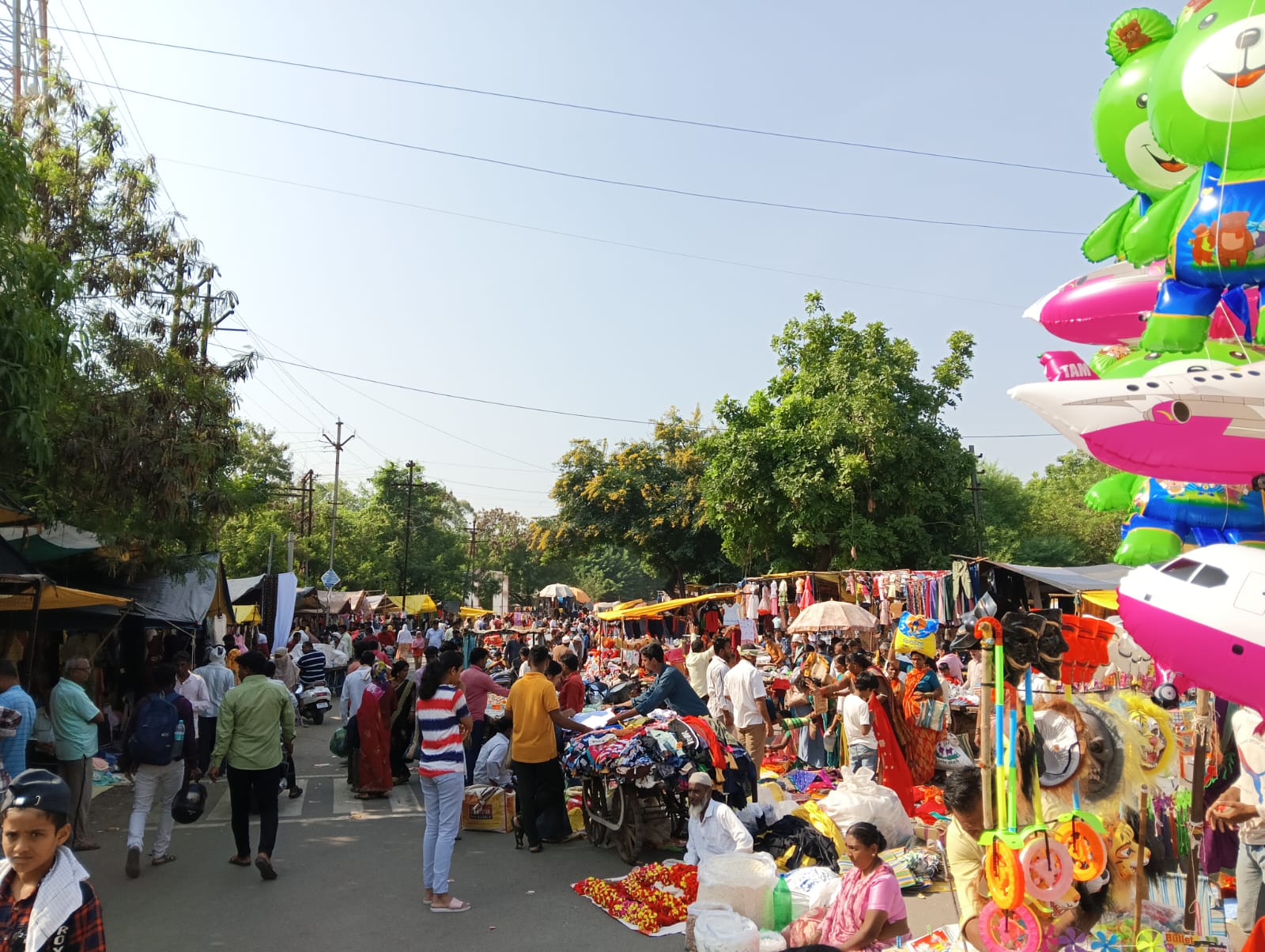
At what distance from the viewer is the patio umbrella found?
1556cm

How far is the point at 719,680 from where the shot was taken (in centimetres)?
1138

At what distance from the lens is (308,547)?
157 feet

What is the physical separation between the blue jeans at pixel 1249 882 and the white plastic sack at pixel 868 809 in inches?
122

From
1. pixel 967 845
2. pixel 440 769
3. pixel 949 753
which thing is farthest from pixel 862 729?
pixel 967 845

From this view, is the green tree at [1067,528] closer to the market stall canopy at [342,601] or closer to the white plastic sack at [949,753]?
the market stall canopy at [342,601]

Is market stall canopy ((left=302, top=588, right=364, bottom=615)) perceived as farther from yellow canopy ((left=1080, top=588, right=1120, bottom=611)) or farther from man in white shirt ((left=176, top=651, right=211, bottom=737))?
yellow canopy ((left=1080, top=588, right=1120, bottom=611))

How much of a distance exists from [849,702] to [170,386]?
10.3 meters

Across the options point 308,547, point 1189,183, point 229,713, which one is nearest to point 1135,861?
point 1189,183

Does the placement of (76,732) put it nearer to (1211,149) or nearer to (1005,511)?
(1211,149)

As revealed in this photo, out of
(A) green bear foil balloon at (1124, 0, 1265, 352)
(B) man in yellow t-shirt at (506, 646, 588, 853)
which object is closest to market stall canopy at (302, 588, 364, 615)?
(B) man in yellow t-shirt at (506, 646, 588, 853)

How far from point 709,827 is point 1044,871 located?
335 cm

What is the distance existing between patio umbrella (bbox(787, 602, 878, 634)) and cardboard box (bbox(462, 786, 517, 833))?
7.68 metres

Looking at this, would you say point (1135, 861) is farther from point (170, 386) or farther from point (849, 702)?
point (170, 386)

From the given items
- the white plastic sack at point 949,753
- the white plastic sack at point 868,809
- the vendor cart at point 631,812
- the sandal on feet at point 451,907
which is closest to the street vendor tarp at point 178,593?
the vendor cart at point 631,812
